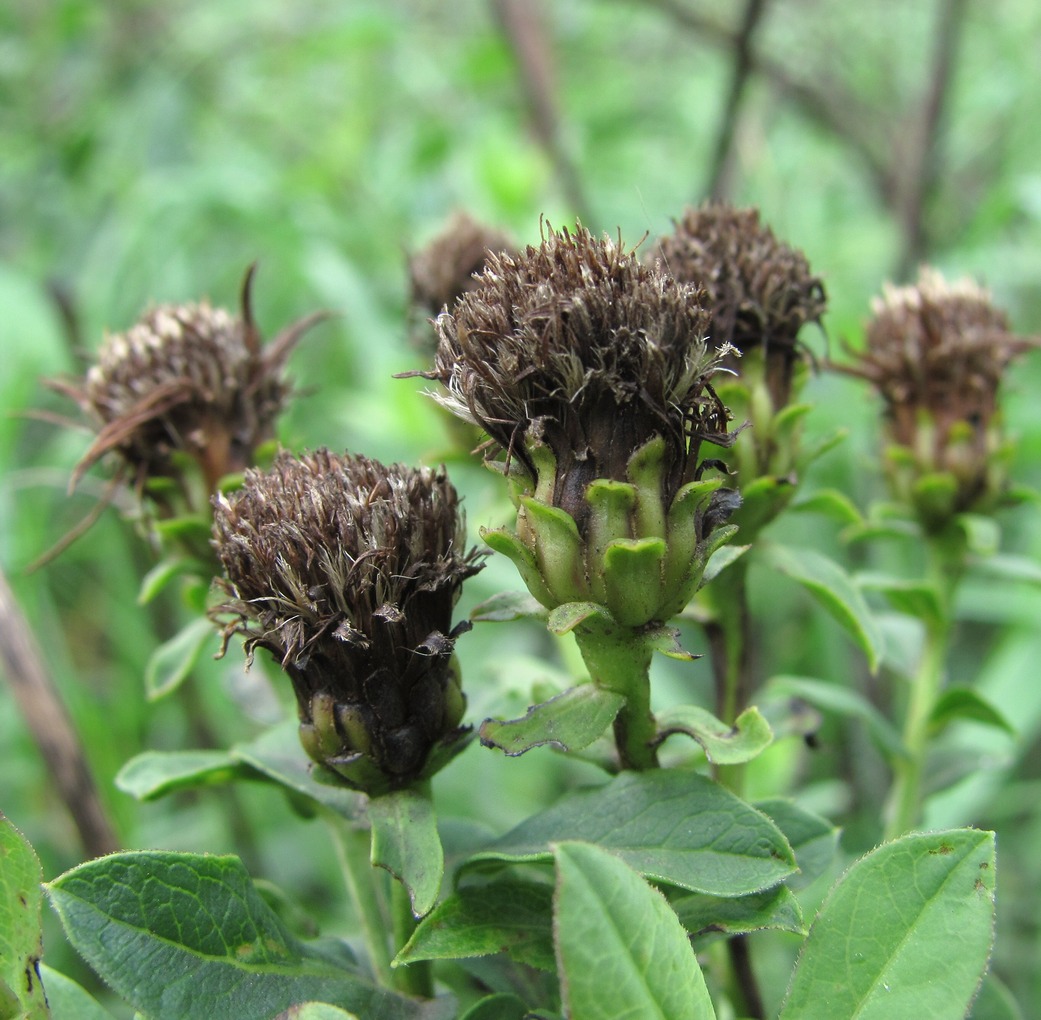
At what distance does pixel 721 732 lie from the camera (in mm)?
1250

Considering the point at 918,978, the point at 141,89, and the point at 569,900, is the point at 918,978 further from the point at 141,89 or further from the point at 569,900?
the point at 141,89

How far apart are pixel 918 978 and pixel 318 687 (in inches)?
26.8

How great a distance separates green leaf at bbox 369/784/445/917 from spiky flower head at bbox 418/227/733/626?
28 centimetres

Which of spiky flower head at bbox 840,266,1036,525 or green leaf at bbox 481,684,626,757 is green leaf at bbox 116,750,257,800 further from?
spiky flower head at bbox 840,266,1036,525

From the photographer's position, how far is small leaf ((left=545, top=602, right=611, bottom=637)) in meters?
1.08

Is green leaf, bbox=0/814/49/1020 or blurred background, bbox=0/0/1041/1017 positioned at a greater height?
blurred background, bbox=0/0/1041/1017

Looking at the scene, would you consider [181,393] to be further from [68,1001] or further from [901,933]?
[901,933]

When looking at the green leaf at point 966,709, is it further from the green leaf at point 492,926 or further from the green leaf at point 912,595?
the green leaf at point 492,926

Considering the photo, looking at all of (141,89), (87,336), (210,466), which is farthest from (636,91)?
(210,466)

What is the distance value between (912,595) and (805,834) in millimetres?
710

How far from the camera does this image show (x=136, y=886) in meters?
1.05

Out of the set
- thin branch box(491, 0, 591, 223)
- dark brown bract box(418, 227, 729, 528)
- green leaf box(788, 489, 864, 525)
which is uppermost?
thin branch box(491, 0, 591, 223)

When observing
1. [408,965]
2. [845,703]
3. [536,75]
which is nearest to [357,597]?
[408,965]

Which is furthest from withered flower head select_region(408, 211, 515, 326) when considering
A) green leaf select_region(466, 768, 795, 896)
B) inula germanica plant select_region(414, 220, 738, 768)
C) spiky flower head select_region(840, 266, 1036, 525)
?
green leaf select_region(466, 768, 795, 896)
